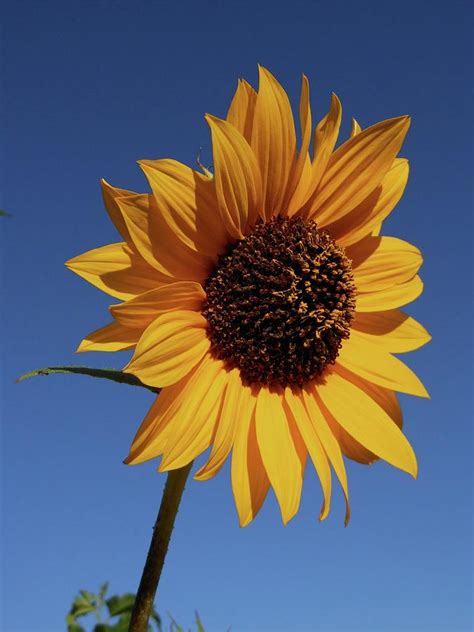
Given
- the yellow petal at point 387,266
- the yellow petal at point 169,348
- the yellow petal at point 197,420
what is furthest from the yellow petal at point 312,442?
the yellow petal at point 387,266

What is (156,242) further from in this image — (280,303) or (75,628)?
(75,628)

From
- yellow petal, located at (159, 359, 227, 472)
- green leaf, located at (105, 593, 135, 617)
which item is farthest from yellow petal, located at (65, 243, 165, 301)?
green leaf, located at (105, 593, 135, 617)

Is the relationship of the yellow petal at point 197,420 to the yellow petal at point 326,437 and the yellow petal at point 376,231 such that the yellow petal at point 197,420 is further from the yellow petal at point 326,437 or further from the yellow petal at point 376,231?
the yellow petal at point 376,231

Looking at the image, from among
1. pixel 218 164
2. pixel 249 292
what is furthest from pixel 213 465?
pixel 218 164

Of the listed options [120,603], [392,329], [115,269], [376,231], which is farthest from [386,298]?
[120,603]

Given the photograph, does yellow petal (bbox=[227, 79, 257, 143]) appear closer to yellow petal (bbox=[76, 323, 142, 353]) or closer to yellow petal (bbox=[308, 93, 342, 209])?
yellow petal (bbox=[308, 93, 342, 209])
